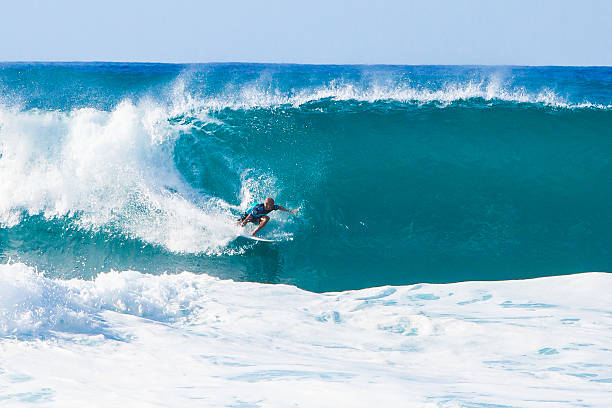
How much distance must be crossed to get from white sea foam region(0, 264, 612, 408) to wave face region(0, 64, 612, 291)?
157cm

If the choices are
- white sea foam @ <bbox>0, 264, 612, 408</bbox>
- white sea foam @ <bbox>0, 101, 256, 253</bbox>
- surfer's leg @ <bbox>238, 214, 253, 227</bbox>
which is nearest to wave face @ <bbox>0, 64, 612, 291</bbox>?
white sea foam @ <bbox>0, 101, 256, 253</bbox>

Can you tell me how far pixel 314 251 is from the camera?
27.5 feet

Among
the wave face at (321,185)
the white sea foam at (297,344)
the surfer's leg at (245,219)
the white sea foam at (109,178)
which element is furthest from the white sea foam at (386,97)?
the white sea foam at (297,344)

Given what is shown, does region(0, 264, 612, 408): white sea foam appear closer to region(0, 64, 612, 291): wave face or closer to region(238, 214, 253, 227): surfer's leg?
region(0, 64, 612, 291): wave face

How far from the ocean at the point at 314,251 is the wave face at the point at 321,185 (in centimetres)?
4

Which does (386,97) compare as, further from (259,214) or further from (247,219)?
(247,219)

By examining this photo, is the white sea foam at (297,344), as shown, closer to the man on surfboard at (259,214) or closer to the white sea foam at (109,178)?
the man on surfboard at (259,214)

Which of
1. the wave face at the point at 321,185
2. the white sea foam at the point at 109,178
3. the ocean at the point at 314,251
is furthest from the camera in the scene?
the white sea foam at the point at 109,178

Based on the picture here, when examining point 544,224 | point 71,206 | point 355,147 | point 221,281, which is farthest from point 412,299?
point 71,206

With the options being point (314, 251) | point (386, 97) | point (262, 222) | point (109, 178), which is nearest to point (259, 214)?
point (262, 222)

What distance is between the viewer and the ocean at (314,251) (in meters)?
3.97

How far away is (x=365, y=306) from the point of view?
608cm

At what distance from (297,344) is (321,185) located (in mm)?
5388

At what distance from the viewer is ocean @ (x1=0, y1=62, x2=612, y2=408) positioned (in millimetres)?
3973
